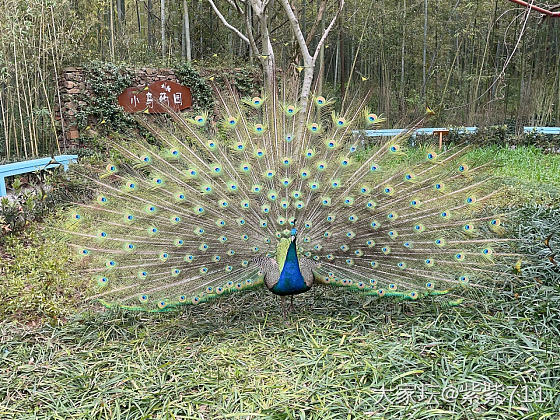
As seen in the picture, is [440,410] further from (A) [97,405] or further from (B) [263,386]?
(A) [97,405]

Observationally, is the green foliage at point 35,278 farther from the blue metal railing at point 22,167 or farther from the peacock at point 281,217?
the blue metal railing at point 22,167

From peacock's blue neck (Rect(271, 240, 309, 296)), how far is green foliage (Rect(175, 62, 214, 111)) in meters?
7.01

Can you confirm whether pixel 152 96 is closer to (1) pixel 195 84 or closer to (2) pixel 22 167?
(1) pixel 195 84

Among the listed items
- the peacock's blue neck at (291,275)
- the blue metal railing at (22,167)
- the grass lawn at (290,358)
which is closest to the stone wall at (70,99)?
the blue metal railing at (22,167)

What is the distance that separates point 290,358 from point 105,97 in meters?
7.27

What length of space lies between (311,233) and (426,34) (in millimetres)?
9846

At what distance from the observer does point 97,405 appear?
2.59m

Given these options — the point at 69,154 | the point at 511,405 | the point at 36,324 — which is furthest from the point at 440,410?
the point at 69,154

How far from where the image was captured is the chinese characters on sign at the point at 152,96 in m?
9.19

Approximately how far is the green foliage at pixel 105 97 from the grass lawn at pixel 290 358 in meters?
5.64

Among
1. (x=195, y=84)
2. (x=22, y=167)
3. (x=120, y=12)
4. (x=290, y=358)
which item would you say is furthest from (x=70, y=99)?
(x=290, y=358)

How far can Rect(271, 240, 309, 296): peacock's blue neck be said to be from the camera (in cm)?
302

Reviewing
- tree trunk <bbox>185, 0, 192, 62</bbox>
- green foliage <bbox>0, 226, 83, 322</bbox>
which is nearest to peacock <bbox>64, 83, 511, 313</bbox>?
green foliage <bbox>0, 226, 83, 322</bbox>

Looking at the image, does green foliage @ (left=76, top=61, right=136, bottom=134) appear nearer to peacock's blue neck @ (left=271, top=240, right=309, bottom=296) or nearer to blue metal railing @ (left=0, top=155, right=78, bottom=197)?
blue metal railing @ (left=0, top=155, right=78, bottom=197)
